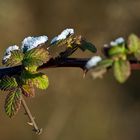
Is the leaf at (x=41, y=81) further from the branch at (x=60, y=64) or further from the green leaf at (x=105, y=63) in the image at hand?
the green leaf at (x=105, y=63)

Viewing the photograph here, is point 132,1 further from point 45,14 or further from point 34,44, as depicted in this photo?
point 34,44

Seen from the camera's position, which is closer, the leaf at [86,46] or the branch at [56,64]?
the branch at [56,64]

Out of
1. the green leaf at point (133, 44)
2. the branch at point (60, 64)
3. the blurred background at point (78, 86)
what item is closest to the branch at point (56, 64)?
the branch at point (60, 64)

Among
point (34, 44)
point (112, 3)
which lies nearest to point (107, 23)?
point (112, 3)

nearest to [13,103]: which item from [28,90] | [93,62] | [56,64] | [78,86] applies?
[28,90]

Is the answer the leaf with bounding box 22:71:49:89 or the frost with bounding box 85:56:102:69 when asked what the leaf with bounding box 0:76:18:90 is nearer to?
the leaf with bounding box 22:71:49:89

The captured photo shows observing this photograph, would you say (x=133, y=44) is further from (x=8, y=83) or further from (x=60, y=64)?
(x=8, y=83)
